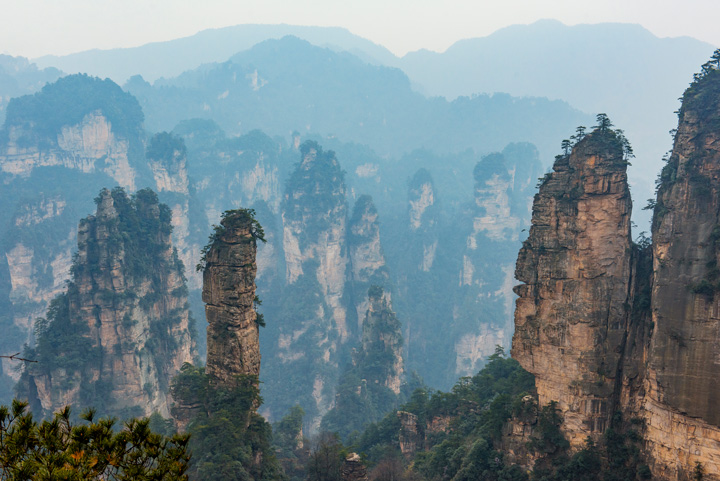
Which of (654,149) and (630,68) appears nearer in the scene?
(654,149)

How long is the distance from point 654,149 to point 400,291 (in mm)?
104935

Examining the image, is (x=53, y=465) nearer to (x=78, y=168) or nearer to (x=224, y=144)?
(x=78, y=168)

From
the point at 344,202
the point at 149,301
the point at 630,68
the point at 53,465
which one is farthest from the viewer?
the point at 630,68

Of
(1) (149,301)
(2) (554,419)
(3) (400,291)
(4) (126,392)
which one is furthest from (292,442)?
(3) (400,291)

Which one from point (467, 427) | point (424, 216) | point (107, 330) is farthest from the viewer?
point (424, 216)

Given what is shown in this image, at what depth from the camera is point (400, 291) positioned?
83375 millimetres

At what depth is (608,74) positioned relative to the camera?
16662 cm

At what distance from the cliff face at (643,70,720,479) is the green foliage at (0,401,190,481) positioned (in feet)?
49.3

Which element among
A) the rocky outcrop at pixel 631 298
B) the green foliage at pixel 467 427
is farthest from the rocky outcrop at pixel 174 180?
the rocky outcrop at pixel 631 298

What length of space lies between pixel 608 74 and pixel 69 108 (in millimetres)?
146117

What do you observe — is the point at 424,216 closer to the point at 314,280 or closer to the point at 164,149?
the point at 314,280

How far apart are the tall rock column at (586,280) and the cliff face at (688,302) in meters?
1.43

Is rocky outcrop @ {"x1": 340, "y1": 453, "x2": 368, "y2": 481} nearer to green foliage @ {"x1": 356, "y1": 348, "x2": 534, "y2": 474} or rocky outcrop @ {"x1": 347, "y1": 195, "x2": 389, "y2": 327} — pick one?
green foliage @ {"x1": 356, "y1": 348, "x2": 534, "y2": 474}

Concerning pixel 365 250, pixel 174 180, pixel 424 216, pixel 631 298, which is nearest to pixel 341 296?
pixel 365 250
